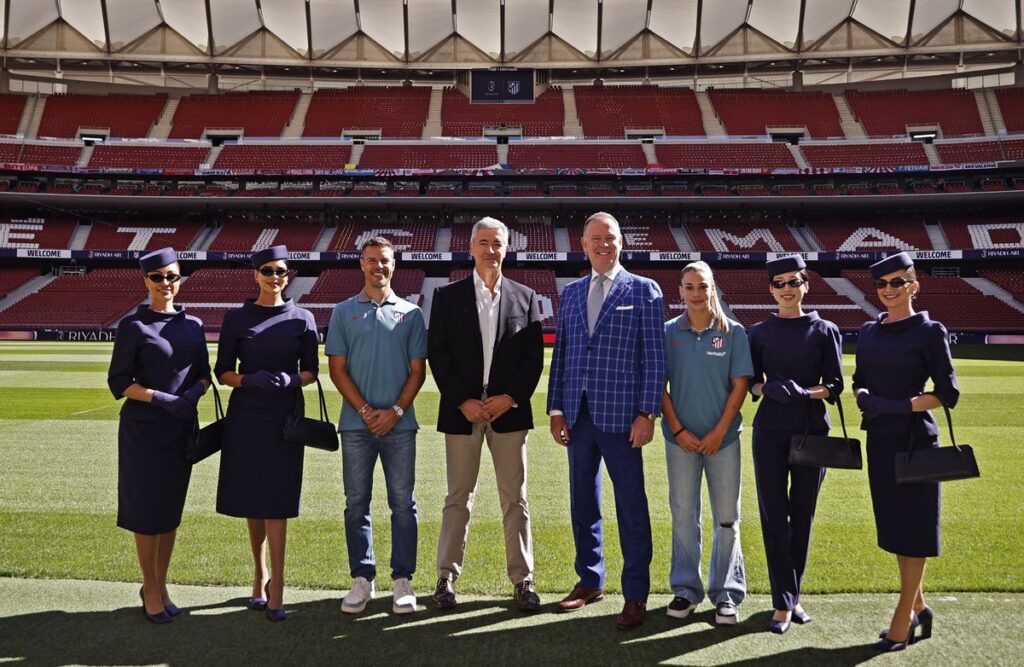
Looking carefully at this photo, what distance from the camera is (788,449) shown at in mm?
4168

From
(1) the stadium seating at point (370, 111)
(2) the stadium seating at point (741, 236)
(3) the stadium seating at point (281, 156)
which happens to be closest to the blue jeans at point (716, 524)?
(2) the stadium seating at point (741, 236)

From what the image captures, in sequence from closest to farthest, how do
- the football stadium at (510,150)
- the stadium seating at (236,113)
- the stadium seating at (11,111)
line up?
the football stadium at (510,150), the stadium seating at (11,111), the stadium seating at (236,113)

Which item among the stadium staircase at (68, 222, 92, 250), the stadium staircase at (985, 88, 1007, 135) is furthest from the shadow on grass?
the stadium staircase at (985, 88, 1007, 135)

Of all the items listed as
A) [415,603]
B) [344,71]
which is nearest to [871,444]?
[415,603]

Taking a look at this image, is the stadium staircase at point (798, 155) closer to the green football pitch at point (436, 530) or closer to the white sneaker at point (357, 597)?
the green football pitch at point (436, 530)

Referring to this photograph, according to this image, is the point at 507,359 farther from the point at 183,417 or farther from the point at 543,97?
the point at 543,97

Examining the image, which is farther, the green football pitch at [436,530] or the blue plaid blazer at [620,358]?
the green football pitch at [436,530]

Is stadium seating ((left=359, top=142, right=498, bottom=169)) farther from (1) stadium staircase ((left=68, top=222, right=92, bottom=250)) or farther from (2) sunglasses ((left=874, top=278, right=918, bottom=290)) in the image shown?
(2) sunglasses ((left=874, top=278, right=918, bottom=290))

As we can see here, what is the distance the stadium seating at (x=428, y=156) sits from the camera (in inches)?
1823

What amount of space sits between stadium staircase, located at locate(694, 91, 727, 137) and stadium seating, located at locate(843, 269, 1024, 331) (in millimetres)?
14252

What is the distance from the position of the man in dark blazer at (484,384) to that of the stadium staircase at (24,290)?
146 ft

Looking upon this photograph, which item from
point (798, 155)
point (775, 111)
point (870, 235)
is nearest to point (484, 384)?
point (870, 235)

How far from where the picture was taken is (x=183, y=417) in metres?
4.17

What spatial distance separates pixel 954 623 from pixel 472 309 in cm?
353
